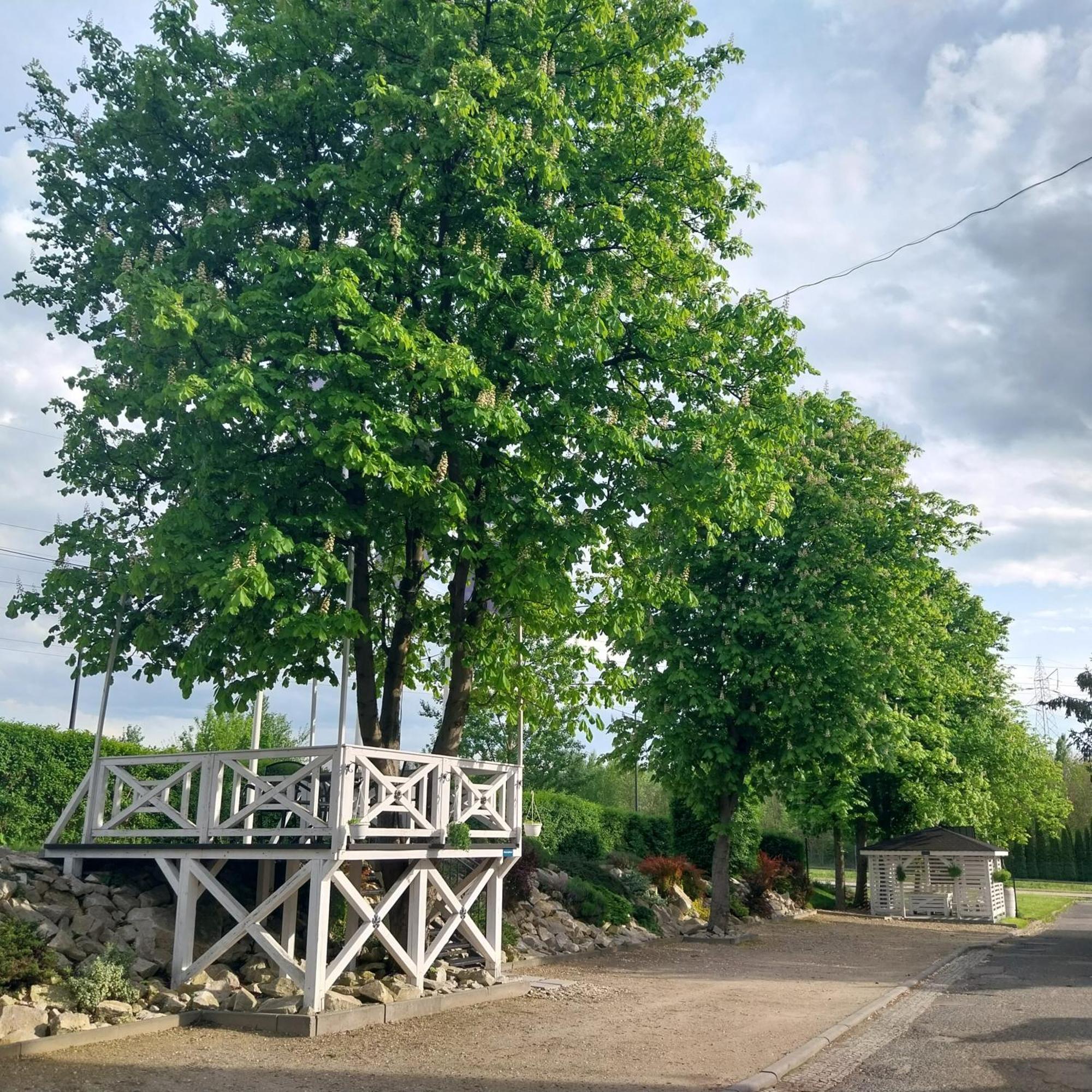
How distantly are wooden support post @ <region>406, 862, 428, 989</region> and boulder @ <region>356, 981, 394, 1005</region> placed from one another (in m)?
0.83

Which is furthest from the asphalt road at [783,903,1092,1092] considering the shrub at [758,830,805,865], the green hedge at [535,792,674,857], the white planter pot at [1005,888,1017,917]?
the shrub at [758,830,805,865]

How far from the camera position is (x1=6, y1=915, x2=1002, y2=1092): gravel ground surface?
29.5ft

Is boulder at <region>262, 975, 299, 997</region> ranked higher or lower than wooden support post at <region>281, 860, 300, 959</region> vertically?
lower

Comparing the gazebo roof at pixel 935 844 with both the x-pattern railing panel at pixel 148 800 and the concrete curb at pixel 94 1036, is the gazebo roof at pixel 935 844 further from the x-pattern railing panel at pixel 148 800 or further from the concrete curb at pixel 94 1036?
the concrete curb at pixel 94 1036

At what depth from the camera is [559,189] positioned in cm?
1381

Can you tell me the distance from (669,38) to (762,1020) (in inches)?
504

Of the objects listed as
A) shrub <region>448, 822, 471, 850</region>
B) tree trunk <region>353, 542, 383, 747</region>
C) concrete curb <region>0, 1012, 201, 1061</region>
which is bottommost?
concrete curb <region>0, 1012, 201, 1061</region>

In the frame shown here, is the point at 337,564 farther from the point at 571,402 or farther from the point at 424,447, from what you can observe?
the point at 571,402

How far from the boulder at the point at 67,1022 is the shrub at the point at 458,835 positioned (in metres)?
4.89

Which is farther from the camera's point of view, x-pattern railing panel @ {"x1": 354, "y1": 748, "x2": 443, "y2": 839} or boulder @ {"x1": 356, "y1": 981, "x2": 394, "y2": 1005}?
x-pattern railing panel @ {"x1": 354, "y1": 748, "x2": 443, "y2": 839}

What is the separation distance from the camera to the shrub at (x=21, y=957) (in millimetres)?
10141

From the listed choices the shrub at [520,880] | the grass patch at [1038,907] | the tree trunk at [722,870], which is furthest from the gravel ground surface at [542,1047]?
the grass patch at [1038,907]

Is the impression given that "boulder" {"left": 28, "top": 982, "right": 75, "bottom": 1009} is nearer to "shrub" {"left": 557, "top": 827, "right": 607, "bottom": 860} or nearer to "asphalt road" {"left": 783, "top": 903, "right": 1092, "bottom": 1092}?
"asphalt road" {"left": 783, "top": 903, "right": 1092, "bottom": 1092}

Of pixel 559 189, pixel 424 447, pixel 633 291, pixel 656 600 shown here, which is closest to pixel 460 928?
pixel 656 600
